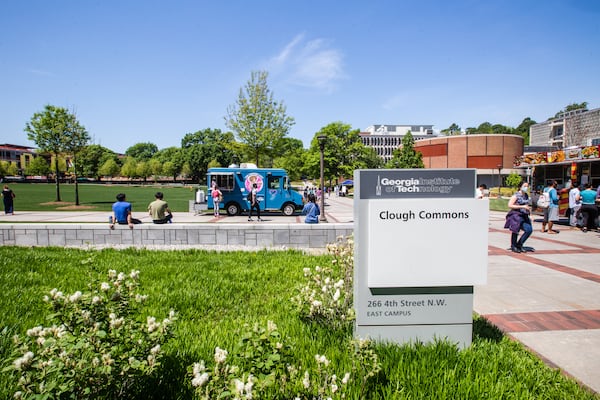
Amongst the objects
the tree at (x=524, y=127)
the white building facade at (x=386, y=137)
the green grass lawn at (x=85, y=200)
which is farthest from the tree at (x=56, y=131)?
the tree at (x=524, y=127)

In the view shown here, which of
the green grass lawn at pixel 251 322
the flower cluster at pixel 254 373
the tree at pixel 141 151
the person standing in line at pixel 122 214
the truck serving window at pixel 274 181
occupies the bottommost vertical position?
the green grass lawn at pixel 251 322

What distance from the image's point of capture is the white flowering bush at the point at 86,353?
76.3 inches

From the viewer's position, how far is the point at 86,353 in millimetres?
2223

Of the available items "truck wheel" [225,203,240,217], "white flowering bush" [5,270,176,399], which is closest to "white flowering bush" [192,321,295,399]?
"white flowering bush" [5,270,176,399]

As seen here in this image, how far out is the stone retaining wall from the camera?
924 centimetres

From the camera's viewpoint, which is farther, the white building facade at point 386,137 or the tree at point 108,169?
the white building facade at point 386,137

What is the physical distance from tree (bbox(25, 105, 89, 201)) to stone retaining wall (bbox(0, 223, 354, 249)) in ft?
51.6

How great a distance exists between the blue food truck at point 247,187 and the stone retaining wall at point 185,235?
10762 millimetres

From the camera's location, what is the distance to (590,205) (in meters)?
13.3

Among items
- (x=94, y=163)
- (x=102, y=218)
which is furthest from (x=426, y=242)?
(x=94, y=163)

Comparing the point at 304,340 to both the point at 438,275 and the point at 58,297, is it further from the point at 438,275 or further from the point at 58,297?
the point at 58,297

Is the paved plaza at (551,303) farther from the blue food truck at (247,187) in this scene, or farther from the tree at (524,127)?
the tree at (524,127)

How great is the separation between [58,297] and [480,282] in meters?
3.62

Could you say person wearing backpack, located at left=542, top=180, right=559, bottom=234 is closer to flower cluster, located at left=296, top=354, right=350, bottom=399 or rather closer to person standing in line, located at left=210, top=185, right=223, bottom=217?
flower cluster, located at left=296, top=354, right=350, bottom=399
